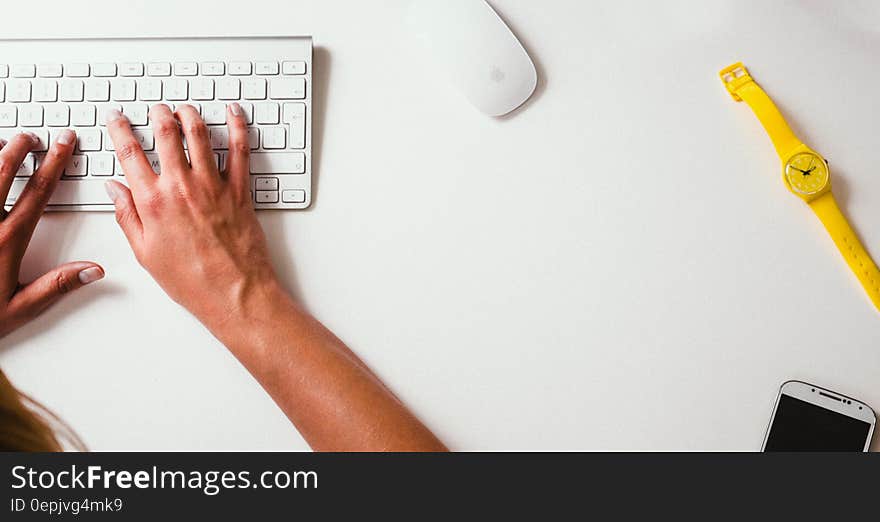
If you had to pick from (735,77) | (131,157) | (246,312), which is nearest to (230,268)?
(246,312)

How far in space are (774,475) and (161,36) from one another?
79 centimetres

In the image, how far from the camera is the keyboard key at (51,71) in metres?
0.82

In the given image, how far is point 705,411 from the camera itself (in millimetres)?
821

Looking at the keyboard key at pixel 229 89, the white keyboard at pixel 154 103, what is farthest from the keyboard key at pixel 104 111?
the keyboard key at pixel 229 89

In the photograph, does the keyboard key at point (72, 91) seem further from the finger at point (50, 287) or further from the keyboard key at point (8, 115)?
the finger at point (50, 287)

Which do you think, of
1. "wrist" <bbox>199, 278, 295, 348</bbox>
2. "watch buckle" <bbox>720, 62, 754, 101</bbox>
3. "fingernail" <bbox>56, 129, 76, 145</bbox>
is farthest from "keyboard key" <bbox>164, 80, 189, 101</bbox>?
"watch buckle" <bbox>720, 62, 754, 101</bbox>

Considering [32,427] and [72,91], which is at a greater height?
[72,91]

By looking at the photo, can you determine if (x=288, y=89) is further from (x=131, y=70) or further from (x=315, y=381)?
(x=315, y=381)

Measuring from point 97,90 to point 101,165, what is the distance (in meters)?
0.08

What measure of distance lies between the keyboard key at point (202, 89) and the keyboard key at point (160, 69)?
3 centimetres

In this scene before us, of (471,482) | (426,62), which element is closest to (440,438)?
(471,482)

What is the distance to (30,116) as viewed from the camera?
2.69 feet

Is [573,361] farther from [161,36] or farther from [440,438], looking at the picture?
[161,36]

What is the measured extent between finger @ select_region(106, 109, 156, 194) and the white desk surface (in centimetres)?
7
